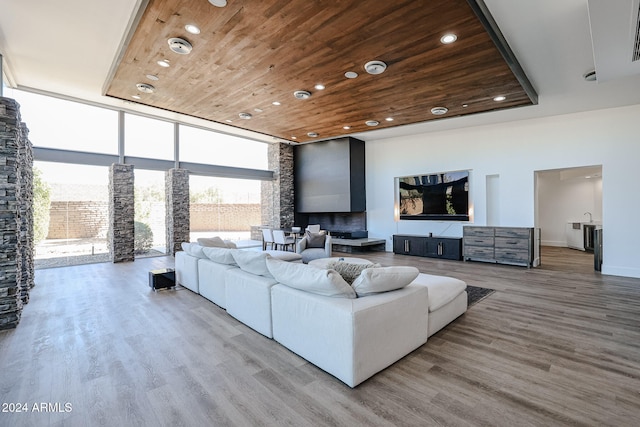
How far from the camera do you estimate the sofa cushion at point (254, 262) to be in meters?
3.15

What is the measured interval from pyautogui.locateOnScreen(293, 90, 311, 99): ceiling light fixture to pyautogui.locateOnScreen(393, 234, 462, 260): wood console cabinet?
4.81 meters

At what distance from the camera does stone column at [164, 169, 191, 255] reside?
8.02 m

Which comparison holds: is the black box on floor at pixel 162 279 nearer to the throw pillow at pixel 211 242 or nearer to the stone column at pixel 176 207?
the throw pillow at pixel 211 242

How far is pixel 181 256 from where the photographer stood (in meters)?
5.00

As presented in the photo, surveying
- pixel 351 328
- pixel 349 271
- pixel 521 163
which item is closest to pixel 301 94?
pixel 349 271

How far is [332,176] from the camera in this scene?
9078mm

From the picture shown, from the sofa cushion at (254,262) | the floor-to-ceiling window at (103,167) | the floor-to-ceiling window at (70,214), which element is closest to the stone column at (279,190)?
the floor-to-ceiling window at (103,167)

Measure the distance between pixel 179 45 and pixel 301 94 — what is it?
2.05 meters

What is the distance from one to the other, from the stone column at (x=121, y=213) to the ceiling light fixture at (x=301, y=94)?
199 inches

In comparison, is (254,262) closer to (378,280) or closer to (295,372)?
(295,372)

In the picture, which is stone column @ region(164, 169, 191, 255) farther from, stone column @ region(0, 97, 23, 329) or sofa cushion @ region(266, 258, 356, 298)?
sofa cushion @ region(266, 258, 356, 298)

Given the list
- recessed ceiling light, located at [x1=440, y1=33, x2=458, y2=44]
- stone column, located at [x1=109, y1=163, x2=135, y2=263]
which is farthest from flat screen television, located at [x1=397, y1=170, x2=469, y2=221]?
stone column, located at [x1=109, y1=163, x2=135, y2=263]

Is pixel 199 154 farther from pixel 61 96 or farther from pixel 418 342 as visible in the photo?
pixel 418 342

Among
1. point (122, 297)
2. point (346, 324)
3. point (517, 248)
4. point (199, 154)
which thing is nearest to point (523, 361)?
point (346, 324)
